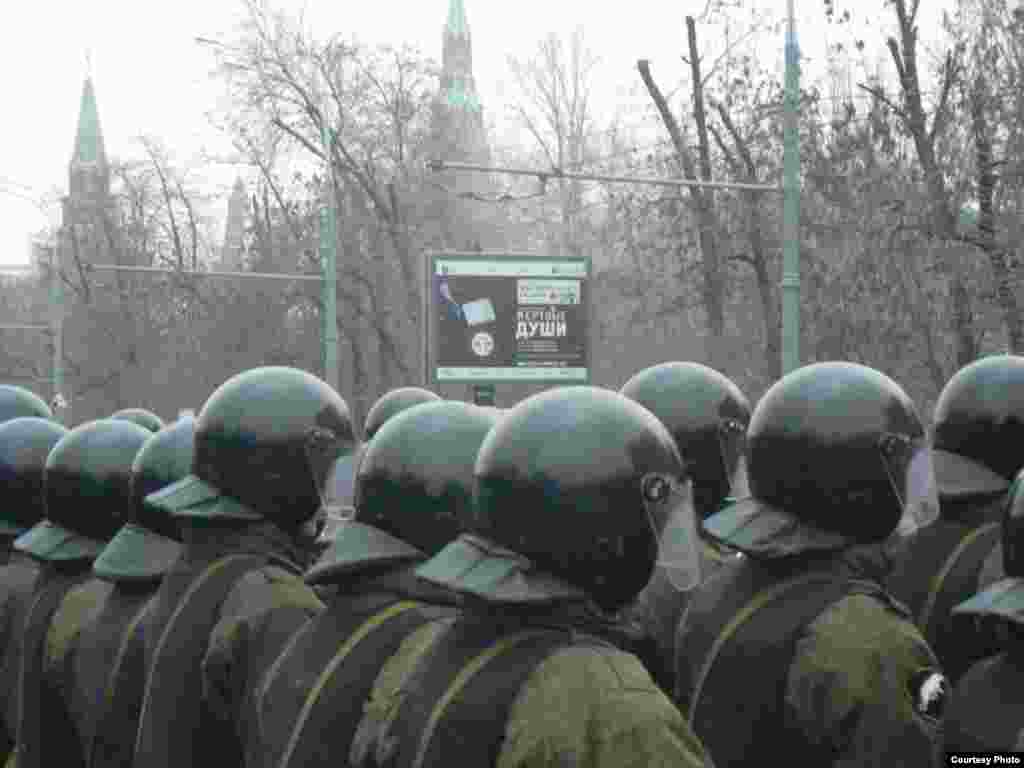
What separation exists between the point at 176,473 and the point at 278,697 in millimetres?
1936

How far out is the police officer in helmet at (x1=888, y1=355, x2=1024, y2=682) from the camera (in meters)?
4.46

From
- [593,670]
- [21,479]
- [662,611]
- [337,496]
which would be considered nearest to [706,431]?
[662,611]

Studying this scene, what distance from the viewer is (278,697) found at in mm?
3551

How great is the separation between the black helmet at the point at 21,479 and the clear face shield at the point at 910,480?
3593 mm

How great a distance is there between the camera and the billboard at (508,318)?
22.9m

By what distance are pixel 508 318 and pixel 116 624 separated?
18400mm

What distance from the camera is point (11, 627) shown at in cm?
593

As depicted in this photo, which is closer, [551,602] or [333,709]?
[551,602]

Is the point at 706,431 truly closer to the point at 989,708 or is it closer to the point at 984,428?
the point at 984,428

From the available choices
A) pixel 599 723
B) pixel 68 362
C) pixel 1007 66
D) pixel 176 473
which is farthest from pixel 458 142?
pixel 599 723

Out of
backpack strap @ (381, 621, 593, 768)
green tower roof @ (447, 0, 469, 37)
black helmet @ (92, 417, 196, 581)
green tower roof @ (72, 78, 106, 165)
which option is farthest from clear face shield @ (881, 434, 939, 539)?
Answer: green tower roof @ (72, 78, 106, 165)

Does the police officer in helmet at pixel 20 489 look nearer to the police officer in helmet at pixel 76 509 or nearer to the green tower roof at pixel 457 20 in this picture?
the police officer in helmet at pixel 76 509

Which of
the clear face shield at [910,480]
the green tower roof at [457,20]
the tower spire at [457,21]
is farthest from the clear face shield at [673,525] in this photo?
the green tower roof at [457,20]

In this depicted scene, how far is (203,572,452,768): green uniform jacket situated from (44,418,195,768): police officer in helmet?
802 millimetres
